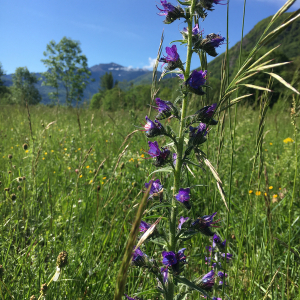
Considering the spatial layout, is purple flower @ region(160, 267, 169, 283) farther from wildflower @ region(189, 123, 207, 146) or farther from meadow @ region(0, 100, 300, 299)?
wildflower @ region(189, 123, 207, 146)

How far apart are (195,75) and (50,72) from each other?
56.8 m

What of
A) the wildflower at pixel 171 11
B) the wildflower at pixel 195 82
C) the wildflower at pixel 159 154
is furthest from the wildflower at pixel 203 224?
the wildflower at pixel 171 11

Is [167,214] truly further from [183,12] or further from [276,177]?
[276,177]

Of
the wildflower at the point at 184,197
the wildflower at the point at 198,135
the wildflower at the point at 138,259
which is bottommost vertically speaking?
the wildflower at the point at 138,259

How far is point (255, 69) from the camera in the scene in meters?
0.87

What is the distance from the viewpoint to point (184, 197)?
45.4 inches

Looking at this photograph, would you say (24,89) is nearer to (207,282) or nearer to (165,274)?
(165,274)

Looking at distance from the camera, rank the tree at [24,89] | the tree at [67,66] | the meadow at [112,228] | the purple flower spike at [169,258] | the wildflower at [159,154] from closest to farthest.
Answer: the purple flower spike at [169,258]
the wildflower at [159,154]
the meadow at [112,228]
the tree at [24,89]
the tree at [67,66]

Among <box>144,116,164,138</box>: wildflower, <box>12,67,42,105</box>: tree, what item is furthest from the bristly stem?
<box>12,67,42,105</box>: tree

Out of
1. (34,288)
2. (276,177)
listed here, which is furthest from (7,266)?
(276,177)

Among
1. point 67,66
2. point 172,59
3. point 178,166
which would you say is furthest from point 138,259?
point 67,66

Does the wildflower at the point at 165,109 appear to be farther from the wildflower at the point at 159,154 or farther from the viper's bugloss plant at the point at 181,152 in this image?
the wildflower at the point at 159,154

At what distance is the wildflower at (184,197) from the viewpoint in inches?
45.3

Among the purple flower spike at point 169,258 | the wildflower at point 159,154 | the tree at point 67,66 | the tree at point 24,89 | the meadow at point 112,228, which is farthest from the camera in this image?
the tree at point 67,66
